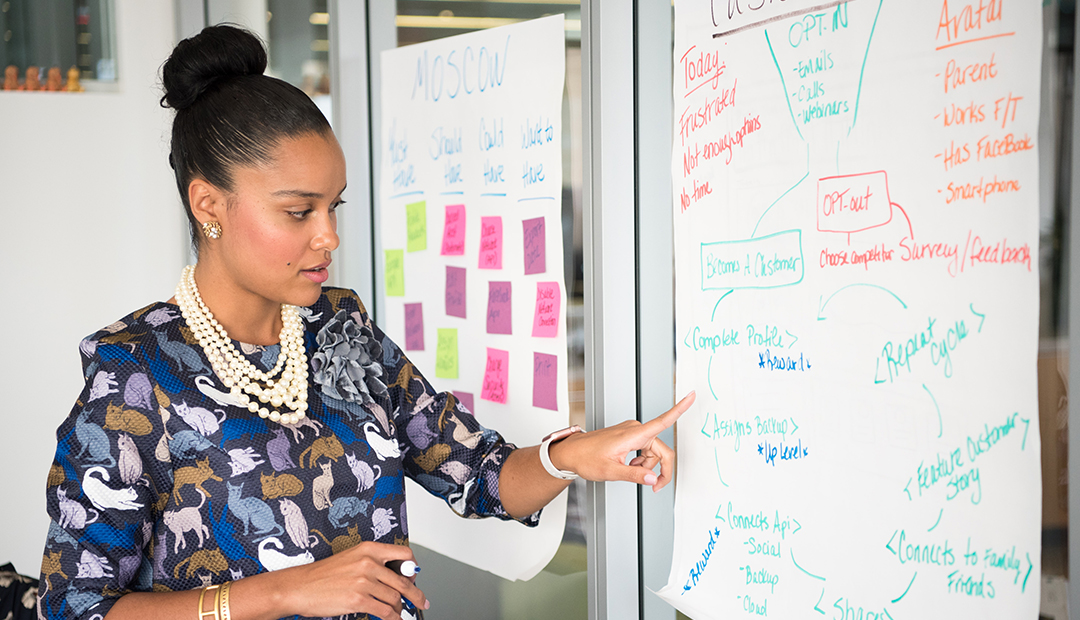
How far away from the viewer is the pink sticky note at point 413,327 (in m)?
1.97

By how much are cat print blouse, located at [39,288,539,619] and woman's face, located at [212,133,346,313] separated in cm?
13

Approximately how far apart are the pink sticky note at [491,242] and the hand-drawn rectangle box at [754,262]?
0.52 m

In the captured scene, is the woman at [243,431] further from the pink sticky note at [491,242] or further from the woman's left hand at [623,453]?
the pink sticky note at [491,242]

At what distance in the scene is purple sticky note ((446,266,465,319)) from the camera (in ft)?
5.98

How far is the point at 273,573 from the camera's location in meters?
1.09

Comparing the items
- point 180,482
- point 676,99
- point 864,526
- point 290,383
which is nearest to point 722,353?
point 864,526

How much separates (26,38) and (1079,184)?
121 inches

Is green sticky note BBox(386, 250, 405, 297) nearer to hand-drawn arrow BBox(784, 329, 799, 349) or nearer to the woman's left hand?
the woman's left hand

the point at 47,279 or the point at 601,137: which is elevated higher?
the point at 601,137

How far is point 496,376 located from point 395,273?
1.60 feet

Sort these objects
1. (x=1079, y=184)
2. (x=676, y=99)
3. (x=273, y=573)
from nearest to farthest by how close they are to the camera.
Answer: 1. (x=1079, y=184)
2. (x=273, y=573)
3. (x=676, y=99)

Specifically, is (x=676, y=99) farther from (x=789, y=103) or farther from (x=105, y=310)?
(x=105, y=310)

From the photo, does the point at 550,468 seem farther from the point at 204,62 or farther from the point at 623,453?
the point at 204,62

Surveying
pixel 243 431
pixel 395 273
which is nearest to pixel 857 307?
pixel 243 431
